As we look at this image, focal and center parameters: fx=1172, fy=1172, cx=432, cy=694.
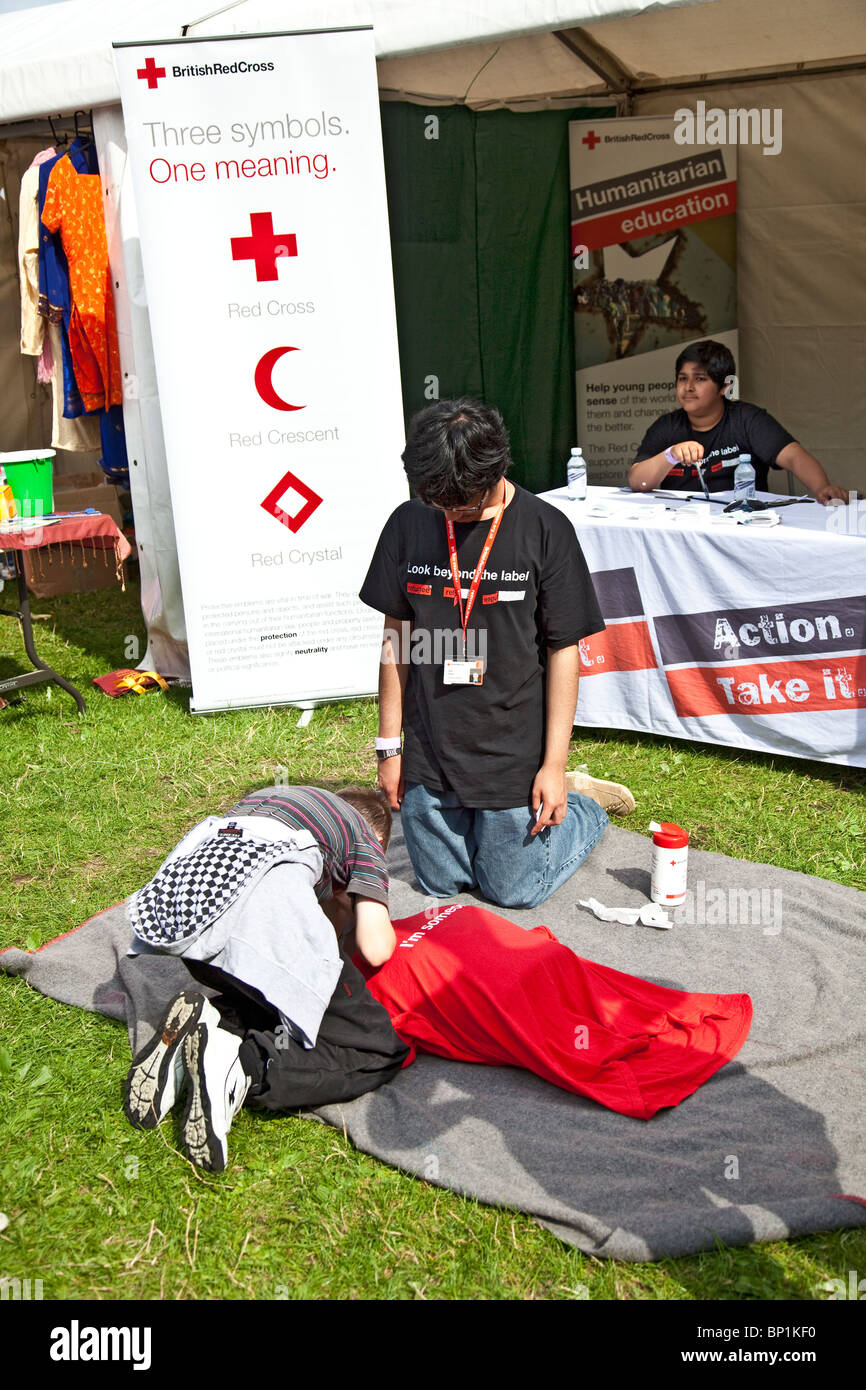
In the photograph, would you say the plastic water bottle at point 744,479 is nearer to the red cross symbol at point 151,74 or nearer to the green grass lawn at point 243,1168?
the green grass lawn at point 243,1168

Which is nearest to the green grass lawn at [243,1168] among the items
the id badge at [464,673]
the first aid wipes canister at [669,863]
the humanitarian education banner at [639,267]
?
the first aid wipes canister at [669,863]

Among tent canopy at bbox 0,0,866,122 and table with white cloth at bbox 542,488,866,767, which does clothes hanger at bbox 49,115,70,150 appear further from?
table with white cloth at bbox 542,488,866,767

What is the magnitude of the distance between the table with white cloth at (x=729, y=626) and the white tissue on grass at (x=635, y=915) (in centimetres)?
107

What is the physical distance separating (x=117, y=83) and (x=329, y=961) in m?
3.95

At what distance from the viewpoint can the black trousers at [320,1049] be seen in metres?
2.53

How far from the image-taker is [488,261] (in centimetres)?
696

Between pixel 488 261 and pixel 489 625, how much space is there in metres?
4.38

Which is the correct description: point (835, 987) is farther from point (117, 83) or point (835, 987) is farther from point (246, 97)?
point (117, 83)

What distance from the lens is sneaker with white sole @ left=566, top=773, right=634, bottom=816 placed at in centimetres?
400

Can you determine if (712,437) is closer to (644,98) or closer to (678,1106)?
(678,1106)

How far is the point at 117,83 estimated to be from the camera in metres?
4.73

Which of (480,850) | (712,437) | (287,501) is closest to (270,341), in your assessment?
(287,501)
